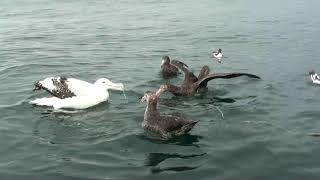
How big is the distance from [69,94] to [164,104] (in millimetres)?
2693

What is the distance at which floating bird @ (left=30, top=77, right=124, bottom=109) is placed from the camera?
50.7 ft

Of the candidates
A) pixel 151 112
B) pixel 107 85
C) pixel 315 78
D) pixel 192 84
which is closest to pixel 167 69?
pixel 192 84

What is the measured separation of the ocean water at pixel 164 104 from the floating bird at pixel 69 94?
273 millimetres

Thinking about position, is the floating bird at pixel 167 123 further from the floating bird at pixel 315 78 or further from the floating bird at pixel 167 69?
the floating bird at pixel 167 69

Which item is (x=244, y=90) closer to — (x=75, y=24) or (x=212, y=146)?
(x=212, y=146)

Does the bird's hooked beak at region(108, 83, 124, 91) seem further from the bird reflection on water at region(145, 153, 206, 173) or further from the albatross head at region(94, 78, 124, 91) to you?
the bird reflection on water at region(145, 153, 206, 173)

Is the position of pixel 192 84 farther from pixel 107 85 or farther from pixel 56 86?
pixel 56 86

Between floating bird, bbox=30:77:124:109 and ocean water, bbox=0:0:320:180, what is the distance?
0.27 meters

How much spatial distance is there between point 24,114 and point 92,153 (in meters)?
3.65

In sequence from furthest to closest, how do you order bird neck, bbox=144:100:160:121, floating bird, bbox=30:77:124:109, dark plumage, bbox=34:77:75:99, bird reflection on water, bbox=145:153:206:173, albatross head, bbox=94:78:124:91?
albatross head, bbox=94:78:124:91, dark plumage, bbox=34:77:75:99, floating bird, bbox=30:77:124:109, bird neck, bbox=144:100:160:121, bird reflection on water, bbox=145:153:206:173

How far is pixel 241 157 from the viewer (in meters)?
11.9

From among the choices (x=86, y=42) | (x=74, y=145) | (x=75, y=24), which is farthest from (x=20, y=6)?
(x=74, y=145)

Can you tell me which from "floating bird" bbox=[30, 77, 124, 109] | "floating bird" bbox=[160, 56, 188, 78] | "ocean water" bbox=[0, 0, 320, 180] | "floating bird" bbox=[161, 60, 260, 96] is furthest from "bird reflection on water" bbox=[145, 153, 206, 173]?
"floating bird" bbox=[160, 56, 188, 78]

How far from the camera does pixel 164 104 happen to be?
53.4 ft
